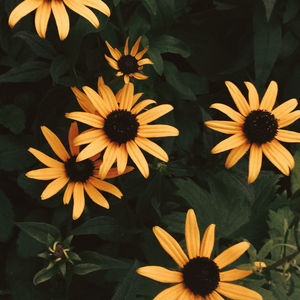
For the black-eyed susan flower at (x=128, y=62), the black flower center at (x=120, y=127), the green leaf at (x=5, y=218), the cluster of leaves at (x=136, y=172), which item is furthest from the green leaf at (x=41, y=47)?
the green leaf at (x=5, y=218)

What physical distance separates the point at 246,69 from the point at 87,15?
984 mm

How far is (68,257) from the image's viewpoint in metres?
1.05

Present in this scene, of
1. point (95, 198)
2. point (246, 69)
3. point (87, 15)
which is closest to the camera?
point (87, 15)

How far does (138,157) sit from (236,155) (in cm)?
33

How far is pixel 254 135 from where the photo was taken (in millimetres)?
1193

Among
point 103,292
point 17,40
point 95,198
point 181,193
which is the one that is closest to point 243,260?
point 181,193

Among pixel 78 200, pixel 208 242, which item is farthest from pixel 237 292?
pixel 78 200

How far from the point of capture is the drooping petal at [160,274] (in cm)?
96

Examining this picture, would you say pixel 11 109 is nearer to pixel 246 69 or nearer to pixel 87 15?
pixel 87 15

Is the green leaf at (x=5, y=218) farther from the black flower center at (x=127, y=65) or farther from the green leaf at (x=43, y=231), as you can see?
the black flower center at (x=127, y=65)

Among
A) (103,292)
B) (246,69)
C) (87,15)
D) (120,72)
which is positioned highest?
(87,15)

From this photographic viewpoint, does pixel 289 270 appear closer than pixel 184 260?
No

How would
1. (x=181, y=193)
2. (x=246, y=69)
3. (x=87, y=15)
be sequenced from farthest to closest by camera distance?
(x=246, y=69), (x=181, y=193), (x=87, y=15)

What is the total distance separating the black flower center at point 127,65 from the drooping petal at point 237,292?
2.44 ft
